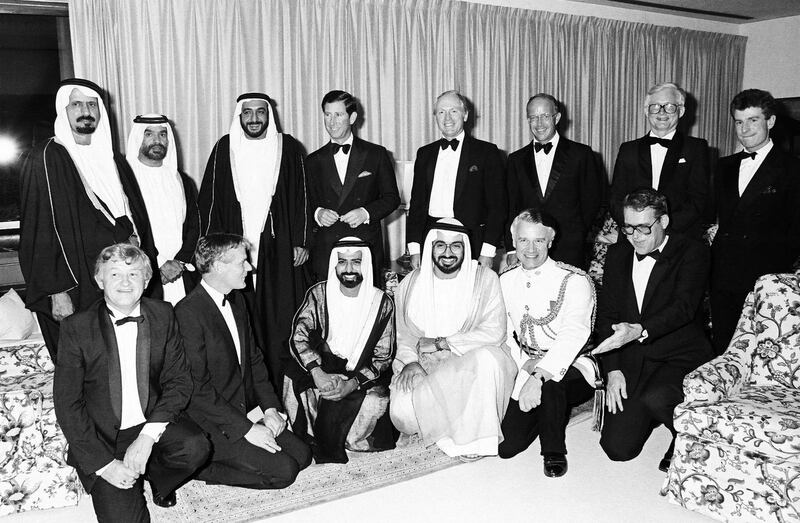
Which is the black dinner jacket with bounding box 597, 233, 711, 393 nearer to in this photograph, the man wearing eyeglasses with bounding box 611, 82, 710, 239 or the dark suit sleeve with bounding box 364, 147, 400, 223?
the man wearing eyeglasses with bounding box 611, 82, 710, 239

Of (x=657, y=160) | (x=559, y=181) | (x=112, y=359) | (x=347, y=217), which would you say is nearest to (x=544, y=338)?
(x=559, y=181)

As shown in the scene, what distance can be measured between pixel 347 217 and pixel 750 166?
239 cm

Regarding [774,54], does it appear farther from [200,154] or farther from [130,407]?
[130,407]

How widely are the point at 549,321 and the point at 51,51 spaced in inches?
157

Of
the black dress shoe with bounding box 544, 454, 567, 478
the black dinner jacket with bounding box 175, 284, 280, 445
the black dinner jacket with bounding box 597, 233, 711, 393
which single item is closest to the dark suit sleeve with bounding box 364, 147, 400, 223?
the black dinner jacket with bounding box 175, 284, 280, 445

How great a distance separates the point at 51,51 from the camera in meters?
4.98

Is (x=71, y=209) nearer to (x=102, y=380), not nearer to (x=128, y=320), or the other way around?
(x=128, y=320)

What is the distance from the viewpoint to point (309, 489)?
332 cm

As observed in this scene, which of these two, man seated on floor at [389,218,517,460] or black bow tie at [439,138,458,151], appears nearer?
man seated on floor at [389,218,517,460]

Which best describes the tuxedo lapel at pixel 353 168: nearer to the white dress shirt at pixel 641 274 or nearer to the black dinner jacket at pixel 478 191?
the black dinner jacket at pixel 478 191

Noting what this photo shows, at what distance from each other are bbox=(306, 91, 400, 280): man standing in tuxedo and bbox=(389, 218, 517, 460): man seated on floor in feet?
1.70

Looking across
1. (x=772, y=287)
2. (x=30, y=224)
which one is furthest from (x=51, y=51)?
(x=772, y=287)

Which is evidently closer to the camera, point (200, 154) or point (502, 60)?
point (200, 154)

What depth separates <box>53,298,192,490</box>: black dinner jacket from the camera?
2.79 m
